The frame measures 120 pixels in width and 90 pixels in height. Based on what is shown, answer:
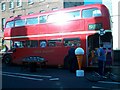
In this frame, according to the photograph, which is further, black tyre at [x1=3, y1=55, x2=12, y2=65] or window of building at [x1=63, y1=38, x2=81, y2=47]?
black tyre at [x1=3, y1=55, x2=12, y2=65]

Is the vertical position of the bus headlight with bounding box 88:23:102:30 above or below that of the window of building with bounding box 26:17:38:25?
below

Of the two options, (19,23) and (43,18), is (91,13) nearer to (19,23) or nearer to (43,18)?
(43,18)

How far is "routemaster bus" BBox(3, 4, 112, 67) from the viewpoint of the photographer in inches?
731

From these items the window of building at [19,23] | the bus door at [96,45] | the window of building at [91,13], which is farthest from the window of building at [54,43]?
the window of building at [19,23]

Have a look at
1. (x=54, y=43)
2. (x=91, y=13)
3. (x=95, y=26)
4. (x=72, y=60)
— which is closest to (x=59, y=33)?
(x=54, y=43)

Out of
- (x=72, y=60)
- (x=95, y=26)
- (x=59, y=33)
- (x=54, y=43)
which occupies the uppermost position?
(x=95, y=26)

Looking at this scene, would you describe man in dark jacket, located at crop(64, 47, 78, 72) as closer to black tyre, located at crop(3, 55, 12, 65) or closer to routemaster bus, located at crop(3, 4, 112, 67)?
routemaster bus, located at crop(3, 4, 112, 67)

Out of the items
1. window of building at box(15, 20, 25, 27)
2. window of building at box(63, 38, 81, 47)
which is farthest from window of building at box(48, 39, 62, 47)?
window of building at box(15, 20, 25, 27)

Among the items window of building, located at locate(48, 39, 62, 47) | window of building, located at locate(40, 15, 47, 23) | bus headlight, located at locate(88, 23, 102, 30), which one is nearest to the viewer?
bus headlight, located at locate(88, 23, 102, 30)

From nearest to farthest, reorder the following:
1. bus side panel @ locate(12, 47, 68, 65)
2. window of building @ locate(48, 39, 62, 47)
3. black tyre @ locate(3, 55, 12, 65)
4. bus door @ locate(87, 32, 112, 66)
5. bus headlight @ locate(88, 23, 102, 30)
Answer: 1. bus headlight @ locate(88, 23, 102, 30)
2. bus door @ locate(87, 32, 112, 66)
3. bus side panel @ locate(12, 47, 68, 65)
4. window of building @ locate(48, 39, 62, 47)
5. black tyre @ locate(3, 55, 12, 65)

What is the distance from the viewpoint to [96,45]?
19.0 m

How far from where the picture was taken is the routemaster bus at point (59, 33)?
1858 centimetres

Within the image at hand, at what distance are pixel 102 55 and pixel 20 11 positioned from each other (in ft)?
103

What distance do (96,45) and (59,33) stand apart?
2954mm
